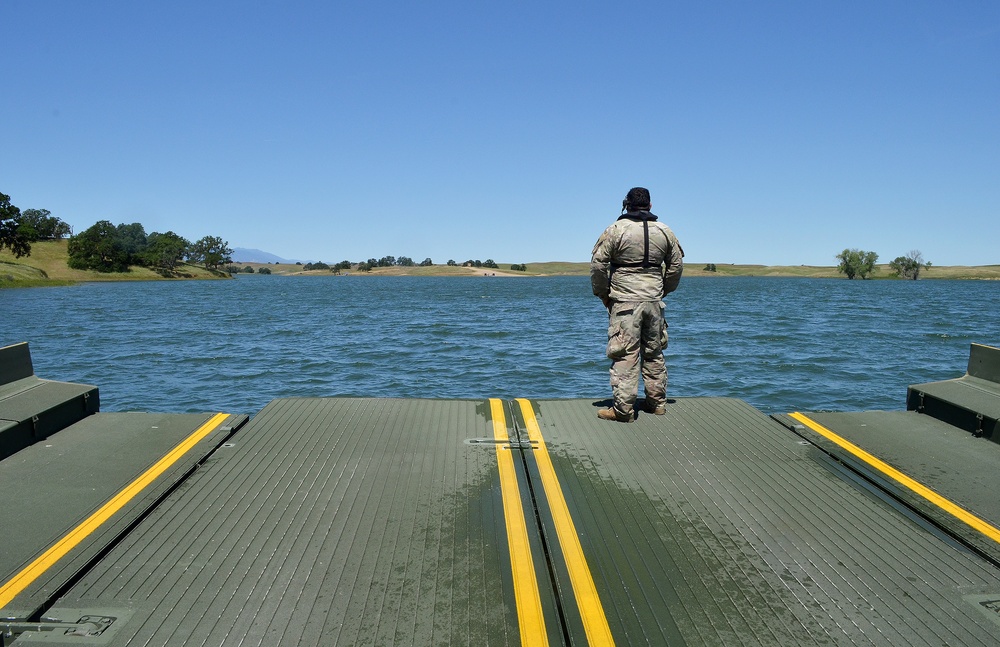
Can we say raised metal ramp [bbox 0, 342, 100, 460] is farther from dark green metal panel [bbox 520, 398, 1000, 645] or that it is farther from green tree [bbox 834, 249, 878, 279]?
green tree [bbox 834, 249, 878, 279]

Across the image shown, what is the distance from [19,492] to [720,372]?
16595mm

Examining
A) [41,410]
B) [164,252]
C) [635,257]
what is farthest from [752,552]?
[164,252]

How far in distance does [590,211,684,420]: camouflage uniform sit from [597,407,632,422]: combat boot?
0.01 meters

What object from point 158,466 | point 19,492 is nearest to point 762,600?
point 158,466

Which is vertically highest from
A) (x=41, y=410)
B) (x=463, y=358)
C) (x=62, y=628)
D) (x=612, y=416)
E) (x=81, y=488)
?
(x=41, y=410)

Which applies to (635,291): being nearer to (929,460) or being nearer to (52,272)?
(929,460)

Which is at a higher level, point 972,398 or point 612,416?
point 972,398

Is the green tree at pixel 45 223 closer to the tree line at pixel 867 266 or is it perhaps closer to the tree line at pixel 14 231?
the tree line at pixel 14 231

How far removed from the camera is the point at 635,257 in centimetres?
658

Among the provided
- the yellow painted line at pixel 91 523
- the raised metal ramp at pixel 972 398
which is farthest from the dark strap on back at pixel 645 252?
the yellow painted line at pixel 91 523

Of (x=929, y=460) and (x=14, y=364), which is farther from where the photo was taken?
(x=14, y=364)

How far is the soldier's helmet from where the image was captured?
6.64 metres

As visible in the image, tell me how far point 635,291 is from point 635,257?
13.1 inches

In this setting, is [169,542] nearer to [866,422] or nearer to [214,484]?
[214,484]
